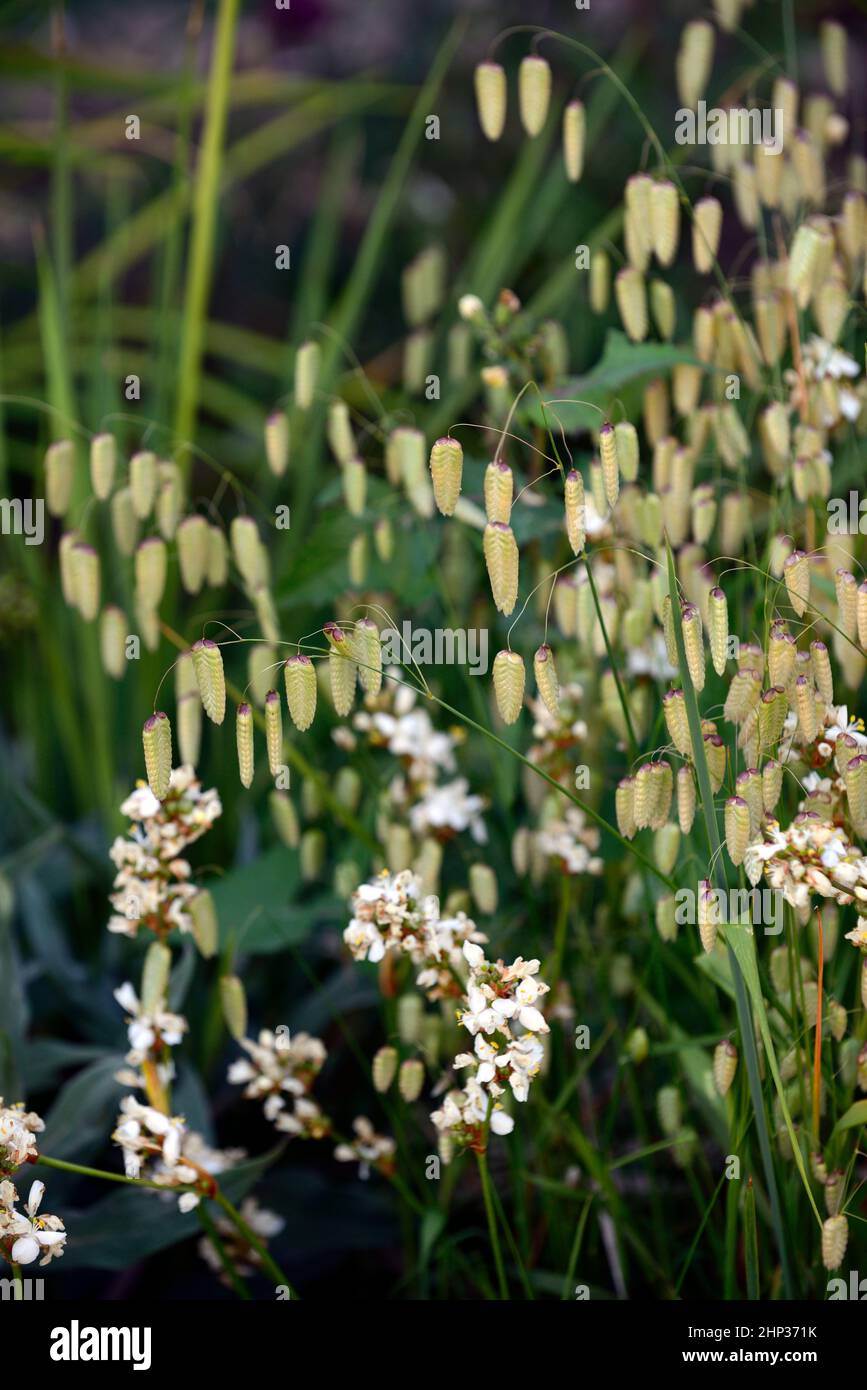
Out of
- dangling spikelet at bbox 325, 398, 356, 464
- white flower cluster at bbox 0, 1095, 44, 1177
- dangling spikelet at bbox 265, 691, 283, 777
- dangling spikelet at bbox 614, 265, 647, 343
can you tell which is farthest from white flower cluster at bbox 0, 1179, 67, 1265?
dangling spikelet at bbox 614, 265, 647, 343

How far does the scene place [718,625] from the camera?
0.75 m

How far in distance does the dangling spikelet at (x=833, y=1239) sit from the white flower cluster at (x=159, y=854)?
1.43 feet

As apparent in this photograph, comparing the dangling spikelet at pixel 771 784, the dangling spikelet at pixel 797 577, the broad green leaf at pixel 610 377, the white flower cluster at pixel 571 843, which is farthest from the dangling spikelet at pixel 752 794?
the broad green leaf at pixel 610 377

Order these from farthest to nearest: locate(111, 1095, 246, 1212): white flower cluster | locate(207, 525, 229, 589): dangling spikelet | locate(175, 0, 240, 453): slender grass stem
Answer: locate(175, 0, 240, 453): slender grass stem < locate(207, 525, 229, 589): dangling spikelet < locate(111, 1095, 246, 1212): white flower cluster

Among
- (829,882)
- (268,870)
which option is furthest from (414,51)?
(829,882)

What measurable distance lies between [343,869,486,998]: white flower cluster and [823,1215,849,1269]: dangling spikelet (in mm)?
255

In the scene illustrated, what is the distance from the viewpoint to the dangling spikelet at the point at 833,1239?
757 millimetres

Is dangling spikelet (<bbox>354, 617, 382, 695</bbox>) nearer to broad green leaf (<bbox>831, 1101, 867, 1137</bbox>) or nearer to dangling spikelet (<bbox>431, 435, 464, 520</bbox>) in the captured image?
dangling spikelet (<bbox>431, 435, 464, 520</bbox>)

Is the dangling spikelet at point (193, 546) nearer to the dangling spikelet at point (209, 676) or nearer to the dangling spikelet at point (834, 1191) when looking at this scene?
the dangling spikelet at point (209, 676)

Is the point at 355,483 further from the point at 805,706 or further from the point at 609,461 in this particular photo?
the point at 805,706

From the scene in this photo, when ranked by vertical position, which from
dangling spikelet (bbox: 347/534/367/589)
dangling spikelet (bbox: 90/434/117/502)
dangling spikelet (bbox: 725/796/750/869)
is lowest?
dangling spikelet (bbox: 725/796/750/869)

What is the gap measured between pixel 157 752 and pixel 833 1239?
1.56 feet

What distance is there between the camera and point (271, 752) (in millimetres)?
757

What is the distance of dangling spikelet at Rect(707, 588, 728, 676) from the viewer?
74cm
